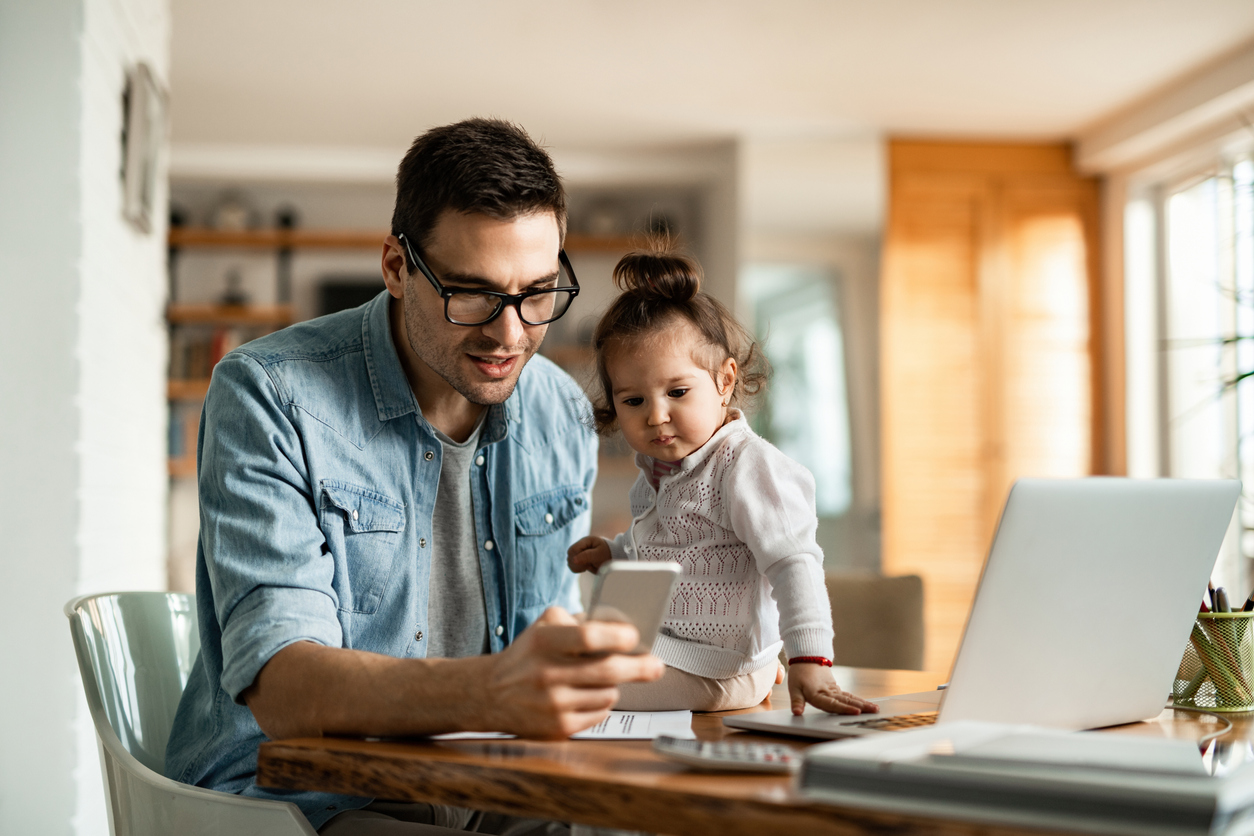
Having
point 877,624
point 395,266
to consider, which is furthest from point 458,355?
point 877,624

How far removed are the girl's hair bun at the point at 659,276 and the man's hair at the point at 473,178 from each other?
128 mm

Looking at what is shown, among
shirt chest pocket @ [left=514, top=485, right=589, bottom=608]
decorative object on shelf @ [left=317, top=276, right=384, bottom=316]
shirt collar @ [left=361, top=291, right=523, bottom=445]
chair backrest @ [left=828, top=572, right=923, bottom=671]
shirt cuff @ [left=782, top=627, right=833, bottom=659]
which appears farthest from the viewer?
decorative object on shelf @ [left=317, top=276, right=384, bottom=316]

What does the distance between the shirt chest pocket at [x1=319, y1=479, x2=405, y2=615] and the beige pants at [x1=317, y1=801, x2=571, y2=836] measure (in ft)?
0.79

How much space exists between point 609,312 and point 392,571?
0.44 meters

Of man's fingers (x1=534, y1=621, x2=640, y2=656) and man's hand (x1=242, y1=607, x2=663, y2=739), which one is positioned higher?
man's fingers (x1=534, y1=621, x2=640, y2=656)

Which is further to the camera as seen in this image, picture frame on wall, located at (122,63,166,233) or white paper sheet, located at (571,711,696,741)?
picture frame on wall, located at (122,63,166,233)

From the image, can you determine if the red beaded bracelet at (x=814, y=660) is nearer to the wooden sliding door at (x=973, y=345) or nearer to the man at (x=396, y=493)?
the man at (x=396, y=493)

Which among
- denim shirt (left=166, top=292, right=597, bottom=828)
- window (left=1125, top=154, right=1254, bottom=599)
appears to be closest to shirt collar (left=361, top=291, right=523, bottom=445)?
denim shirt (left=166, top=292, right=597, bottom=828)

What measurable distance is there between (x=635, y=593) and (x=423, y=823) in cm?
57

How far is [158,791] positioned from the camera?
41.5 inches

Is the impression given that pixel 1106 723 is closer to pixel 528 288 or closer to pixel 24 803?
pixel 528 288

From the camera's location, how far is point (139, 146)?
2.65 meters

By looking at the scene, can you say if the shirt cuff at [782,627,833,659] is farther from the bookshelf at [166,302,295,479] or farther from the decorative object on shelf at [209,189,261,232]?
the decorative object on shelf at [209,189,261,232]

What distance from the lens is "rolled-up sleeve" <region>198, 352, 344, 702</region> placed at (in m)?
1.02
